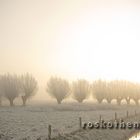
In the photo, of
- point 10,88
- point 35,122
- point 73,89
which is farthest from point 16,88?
point 35,122

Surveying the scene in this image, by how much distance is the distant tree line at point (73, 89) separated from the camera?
333ft

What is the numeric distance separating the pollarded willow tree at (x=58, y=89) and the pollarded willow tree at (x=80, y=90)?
20.9 feet

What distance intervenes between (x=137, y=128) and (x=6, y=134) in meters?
18.8

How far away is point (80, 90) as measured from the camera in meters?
129

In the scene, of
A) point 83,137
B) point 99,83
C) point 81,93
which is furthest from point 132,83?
point 83,137

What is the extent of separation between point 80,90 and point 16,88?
3406 cm

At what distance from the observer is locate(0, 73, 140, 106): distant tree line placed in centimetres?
10150

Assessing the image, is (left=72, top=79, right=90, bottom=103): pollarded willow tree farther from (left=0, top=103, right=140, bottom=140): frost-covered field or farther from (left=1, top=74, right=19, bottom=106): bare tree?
(left=0, top=103, right=140, bottom=140): frost-covered field

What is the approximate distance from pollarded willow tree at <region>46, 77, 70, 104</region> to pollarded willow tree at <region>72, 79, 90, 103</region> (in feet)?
20.9

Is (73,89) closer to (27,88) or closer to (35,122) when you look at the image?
(27,88)

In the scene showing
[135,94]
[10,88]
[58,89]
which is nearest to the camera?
[10,88]

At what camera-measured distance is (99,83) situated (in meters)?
144

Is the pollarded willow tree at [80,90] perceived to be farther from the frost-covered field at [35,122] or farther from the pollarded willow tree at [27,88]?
the frost-covered field at [35,122]

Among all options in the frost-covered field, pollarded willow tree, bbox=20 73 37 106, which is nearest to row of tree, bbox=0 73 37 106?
pollarded willow tree, bbox=20 73 37 106
